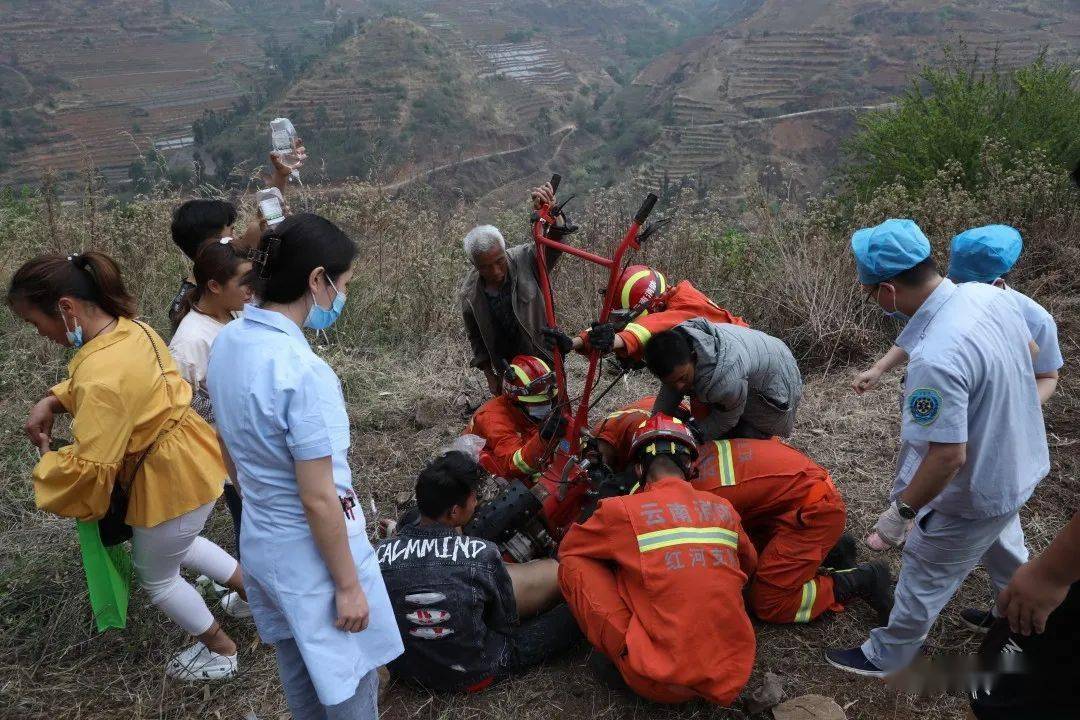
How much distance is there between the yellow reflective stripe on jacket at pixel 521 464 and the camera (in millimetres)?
3234

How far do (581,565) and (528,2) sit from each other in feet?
→ 254

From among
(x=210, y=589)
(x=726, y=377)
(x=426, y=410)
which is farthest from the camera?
(x=426, y=410)

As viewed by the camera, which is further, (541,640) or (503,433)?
(503,433)

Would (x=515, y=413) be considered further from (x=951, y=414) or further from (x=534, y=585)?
(x=951, y=414)

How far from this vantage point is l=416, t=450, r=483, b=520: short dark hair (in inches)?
101

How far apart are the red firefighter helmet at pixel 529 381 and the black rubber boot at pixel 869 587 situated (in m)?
1.64

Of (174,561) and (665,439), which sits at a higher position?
(665,439)

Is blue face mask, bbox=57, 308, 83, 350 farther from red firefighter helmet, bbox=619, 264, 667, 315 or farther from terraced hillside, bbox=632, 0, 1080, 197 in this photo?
terraced hillside, bbox=632, 0, 1080, 197

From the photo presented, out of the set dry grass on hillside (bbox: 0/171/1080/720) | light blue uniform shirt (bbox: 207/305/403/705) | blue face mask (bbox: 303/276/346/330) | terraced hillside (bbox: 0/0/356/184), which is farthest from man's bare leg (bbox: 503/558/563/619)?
terraced hillside (bbox: 0/0/356/184)

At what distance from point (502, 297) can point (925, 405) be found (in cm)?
231

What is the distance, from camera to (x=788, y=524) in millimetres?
2711

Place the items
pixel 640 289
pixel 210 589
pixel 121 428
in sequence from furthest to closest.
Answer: pixel 640 289
pixel 210 589
pixel 121 428

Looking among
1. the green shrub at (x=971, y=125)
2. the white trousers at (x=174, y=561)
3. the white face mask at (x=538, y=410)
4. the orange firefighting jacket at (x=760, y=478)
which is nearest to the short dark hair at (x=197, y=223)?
the white trousers at (x=174, y=561)

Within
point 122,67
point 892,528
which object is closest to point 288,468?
point 892,528
